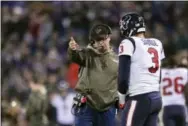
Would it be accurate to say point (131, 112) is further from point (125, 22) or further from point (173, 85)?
point (173, 85)

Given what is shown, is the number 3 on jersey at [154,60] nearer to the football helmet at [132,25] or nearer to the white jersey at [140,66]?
the white jersey at [140,66]

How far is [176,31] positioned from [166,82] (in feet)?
27.3

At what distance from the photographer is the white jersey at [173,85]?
1284 cm

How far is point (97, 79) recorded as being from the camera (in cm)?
955

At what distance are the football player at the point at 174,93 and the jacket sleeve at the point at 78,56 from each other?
11.2 ft

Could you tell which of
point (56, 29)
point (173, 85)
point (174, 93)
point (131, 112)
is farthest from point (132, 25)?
point (56, 29)

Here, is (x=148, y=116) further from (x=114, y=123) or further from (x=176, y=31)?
(x=176, y=31)

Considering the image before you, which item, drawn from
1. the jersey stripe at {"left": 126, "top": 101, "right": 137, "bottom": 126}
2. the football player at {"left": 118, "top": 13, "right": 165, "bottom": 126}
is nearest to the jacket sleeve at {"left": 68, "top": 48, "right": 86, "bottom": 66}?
the football player at {"left": 118, "top": 13, "right": 165, "bottom": 126}

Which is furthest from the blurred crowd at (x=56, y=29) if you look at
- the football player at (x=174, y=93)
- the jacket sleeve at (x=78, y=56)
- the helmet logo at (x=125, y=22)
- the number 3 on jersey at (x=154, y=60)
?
the number 3 on jersey at (x=154, y=60)

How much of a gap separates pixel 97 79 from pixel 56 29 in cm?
1194

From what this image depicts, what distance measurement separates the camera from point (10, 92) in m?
18.6

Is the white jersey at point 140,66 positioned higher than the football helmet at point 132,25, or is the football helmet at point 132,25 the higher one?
the football helmet at point 132,25

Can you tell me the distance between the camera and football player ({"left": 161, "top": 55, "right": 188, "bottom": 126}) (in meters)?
12.9

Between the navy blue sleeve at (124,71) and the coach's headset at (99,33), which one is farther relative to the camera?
the coach's headset at (99,33)
